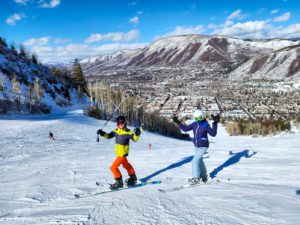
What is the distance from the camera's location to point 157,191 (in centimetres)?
766

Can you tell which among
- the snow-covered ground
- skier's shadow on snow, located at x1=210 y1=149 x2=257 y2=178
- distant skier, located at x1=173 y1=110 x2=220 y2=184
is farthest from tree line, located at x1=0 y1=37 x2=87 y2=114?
distant skier, located at x1=173 y1=110 x2=220 y2=184

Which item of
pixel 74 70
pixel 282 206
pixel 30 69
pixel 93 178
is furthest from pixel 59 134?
pixel 74 70

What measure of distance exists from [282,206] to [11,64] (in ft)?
220

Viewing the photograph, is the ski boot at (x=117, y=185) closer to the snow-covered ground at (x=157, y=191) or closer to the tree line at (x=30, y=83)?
the snow-covered ground at (x=157, y=191)

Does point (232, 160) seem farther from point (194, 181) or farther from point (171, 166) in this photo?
point (194, 181)

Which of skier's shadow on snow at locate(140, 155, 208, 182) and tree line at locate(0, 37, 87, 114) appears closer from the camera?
skier's shadow on snow at locate(140, 155, 208, 182)

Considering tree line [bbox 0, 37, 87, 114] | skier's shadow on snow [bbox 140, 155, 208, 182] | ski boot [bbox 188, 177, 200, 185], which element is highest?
tree line [bbox 0, 37, 87, 114]

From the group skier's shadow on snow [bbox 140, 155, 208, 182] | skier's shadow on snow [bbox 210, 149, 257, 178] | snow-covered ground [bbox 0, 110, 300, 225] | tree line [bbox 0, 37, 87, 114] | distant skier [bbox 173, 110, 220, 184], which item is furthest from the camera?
tree line [bbox 0, 37, 87, 114]

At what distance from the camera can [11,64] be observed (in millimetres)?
63500

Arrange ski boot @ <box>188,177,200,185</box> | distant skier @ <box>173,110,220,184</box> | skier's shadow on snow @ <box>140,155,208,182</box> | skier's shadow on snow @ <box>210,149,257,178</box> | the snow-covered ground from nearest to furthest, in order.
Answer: the snow-covered ground
ski boot @ <box>188,177,200,185</box>
distant skier @ <box>173,110,220,184</box>
skier's shadow on snow @ <box>140,155,208,182</box>
skier's shadow on snow @ <box>210,149,257,178</box>

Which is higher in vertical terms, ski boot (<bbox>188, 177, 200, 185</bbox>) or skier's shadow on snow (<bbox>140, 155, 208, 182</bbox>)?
ski boot (<bbox>188, 177, 200, 185</bbox>)

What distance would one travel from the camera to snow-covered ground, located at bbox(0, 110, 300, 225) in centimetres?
558

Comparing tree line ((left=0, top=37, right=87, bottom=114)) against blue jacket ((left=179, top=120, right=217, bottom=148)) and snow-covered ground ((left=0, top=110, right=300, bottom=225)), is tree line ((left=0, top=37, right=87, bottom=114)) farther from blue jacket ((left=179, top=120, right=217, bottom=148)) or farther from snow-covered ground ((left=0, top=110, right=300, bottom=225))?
blue jacket ((left=179, top=120, right=217, bottom=148))

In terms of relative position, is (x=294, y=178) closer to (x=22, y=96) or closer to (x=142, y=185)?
(x=142, y=185)
